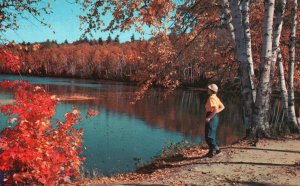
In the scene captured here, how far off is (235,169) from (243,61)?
4.29 meters

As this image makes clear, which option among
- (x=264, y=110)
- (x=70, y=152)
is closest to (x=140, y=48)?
Result: (x=264, y=110)

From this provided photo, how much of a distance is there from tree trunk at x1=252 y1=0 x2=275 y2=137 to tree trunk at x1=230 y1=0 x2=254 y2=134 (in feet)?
1.26

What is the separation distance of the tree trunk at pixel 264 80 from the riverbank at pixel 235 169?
724 mm

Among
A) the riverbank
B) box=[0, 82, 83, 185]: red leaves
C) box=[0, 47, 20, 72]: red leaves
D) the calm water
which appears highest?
box=[0, 47, 20, 72]: red leaves

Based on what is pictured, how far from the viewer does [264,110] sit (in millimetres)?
11461

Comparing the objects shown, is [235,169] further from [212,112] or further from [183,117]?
[183,117]

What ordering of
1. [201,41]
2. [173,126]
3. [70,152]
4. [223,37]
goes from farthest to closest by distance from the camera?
1. [173,126]
2. [223,37]
3. [201,41]
4. [70,152]

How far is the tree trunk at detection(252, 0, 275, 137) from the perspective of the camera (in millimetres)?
10816

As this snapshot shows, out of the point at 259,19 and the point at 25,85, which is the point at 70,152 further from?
the point at 259,19

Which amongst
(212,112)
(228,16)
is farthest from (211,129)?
(228,16)

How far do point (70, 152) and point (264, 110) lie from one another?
6.37m

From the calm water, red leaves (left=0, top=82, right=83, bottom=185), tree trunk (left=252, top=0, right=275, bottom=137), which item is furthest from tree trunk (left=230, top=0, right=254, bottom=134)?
the calm water

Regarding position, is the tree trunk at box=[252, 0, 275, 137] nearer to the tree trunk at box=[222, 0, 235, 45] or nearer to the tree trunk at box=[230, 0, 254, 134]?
the tree trunk at box=[230, 0, 254, 134]

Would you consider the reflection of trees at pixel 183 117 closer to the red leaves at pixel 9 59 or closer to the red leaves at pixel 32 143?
the red leaves at pixel 32 143
